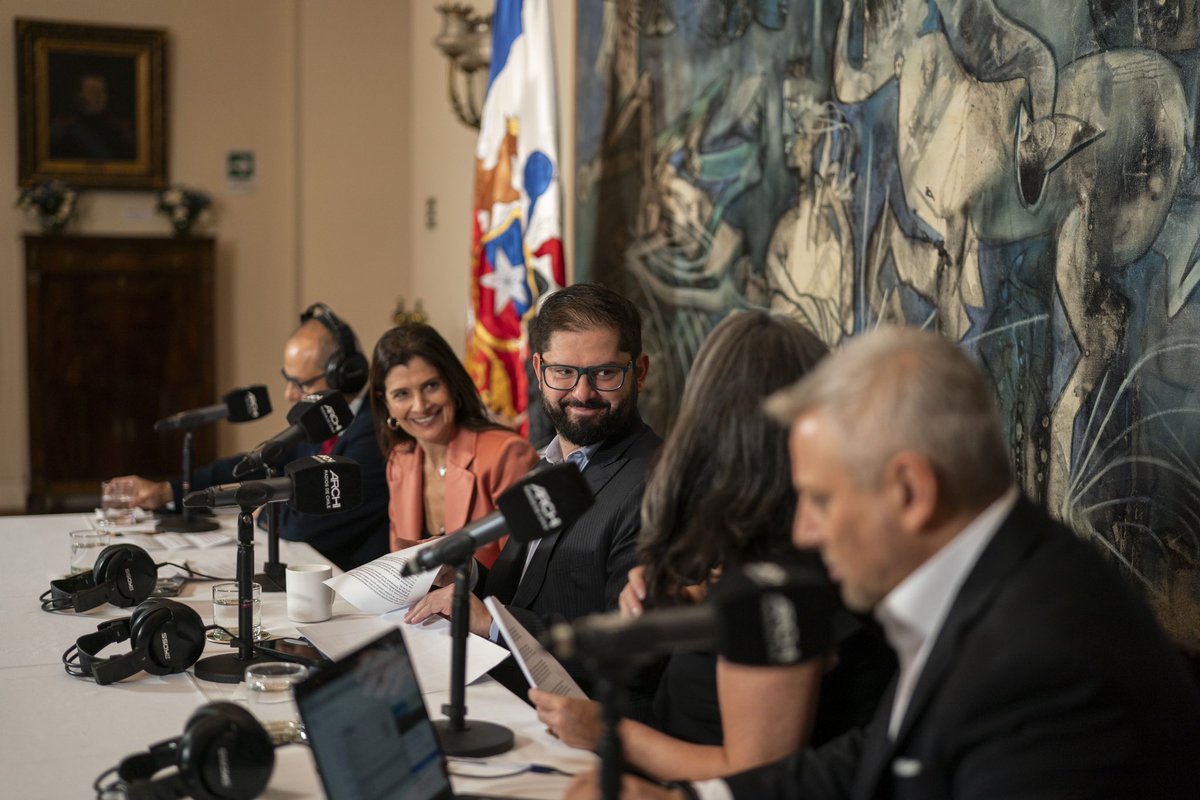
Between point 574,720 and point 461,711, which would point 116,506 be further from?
point 574,720

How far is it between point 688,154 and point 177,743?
327cm

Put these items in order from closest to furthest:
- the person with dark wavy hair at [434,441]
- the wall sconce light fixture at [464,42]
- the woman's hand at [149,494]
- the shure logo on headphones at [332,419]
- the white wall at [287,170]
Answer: the shure logo on headphones at [332,419] → the person with dark wavy hair at [434,441] → the woman's hand at [149,494] → the wall sconce light fixture at [464,42] → the white wall at [287,170]

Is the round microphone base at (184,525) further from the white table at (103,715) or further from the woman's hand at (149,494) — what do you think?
the white table at (103,715)

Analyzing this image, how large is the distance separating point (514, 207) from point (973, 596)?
15.0ft

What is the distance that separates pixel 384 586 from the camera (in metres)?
2.76

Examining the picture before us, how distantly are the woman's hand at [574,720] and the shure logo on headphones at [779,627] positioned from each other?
77 centimetres

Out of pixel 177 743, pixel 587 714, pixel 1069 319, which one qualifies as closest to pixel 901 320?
pixel 1069 319

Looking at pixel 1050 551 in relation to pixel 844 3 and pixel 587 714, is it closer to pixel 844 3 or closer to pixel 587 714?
pixel 587 714

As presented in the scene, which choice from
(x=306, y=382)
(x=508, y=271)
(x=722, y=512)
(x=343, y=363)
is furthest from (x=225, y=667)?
(x=508, y=271)

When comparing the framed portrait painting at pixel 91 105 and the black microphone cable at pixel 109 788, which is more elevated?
the framed portrait painting at pixel 91 105

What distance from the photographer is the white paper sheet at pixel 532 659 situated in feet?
7.18

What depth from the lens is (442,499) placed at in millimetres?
3682

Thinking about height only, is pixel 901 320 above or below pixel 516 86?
below

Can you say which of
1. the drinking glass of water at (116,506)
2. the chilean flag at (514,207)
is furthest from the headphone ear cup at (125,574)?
the chilean flag at (514,207)
